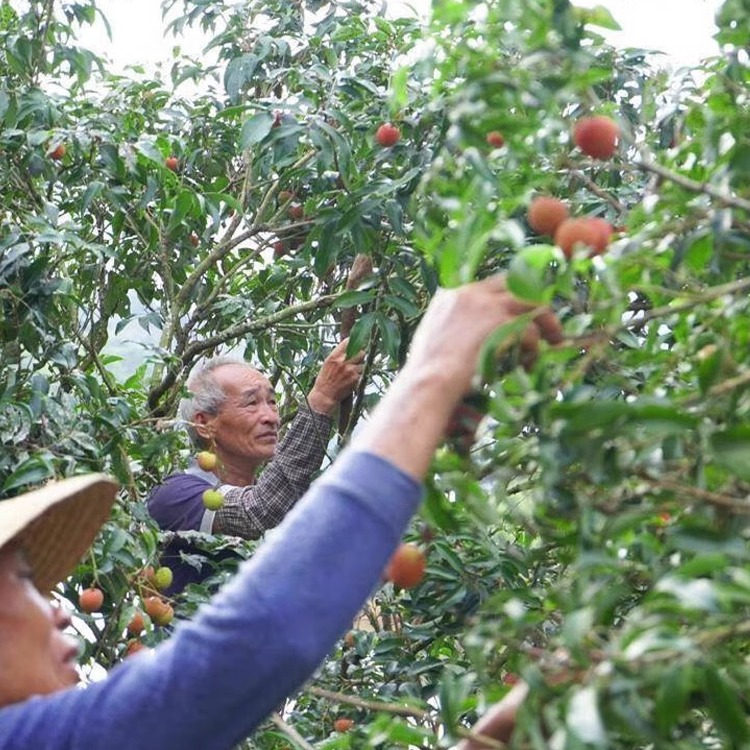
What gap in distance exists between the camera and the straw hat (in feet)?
5.37

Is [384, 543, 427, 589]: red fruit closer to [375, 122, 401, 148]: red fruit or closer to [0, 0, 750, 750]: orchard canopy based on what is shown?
[0, 0, 750, 750]: orchard canopy

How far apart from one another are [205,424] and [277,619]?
116 inches

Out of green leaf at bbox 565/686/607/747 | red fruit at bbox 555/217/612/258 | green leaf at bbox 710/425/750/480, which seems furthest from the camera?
red fruit at bbox 555/217/612/258

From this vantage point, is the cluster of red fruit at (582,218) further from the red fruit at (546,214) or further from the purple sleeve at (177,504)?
the purple sleeve at (177,504)

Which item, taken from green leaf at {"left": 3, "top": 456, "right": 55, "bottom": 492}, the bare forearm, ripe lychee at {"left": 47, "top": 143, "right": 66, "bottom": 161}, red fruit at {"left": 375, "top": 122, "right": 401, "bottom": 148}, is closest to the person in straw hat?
the bare forearm

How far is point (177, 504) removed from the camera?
369 cm

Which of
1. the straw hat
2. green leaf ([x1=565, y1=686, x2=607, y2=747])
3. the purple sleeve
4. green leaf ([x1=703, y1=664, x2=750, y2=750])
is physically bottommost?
green leaf ([x1=565, y1=686, x2=607, y2=747])

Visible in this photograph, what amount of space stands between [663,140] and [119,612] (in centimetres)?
126

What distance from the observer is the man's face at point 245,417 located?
13.6ft

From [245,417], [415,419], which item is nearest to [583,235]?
[415,419]

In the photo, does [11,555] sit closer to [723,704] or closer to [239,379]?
[723,704]

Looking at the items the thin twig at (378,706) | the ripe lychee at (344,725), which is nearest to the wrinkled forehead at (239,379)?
the ripe lychee at (344,725)

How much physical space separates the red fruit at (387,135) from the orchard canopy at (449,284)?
0.05ft

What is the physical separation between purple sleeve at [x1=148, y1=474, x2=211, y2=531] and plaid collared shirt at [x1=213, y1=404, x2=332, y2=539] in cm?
7
